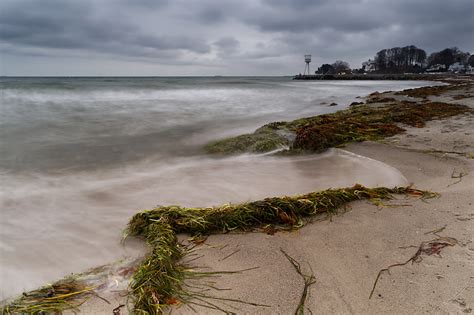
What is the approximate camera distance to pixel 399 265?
1852 mm

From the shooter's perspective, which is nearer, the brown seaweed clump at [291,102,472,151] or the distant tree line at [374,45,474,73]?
the brown seaweed clump at [291,102,472,151]

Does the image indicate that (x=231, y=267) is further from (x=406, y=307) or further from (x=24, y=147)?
(x=24, y=147)

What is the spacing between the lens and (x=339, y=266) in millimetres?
1883

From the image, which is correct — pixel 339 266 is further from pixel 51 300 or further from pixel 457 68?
pixel 457 68

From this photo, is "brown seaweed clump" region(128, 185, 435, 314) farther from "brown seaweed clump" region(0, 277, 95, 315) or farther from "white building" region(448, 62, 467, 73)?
"white building" region(448, 62, 467, 73)

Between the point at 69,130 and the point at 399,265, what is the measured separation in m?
8.60

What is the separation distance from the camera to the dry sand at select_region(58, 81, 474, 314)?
1.58 meters

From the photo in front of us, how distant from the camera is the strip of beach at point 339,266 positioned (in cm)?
159

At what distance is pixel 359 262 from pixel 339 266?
139mm

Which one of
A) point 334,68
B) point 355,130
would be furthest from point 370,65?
point 355,130

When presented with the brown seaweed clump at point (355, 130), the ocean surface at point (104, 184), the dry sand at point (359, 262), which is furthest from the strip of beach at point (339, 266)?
the brown seaweed clump at point (355, 130)

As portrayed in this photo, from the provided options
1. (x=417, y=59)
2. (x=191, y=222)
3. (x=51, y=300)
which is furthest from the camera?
(x=417, y=59)

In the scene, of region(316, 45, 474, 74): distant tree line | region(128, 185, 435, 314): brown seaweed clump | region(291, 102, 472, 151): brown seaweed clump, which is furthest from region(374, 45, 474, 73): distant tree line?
region(128, 185, 435, 314): brown seaweed clump

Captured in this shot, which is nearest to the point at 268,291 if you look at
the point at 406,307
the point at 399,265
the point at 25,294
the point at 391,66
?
the point at 406,307
